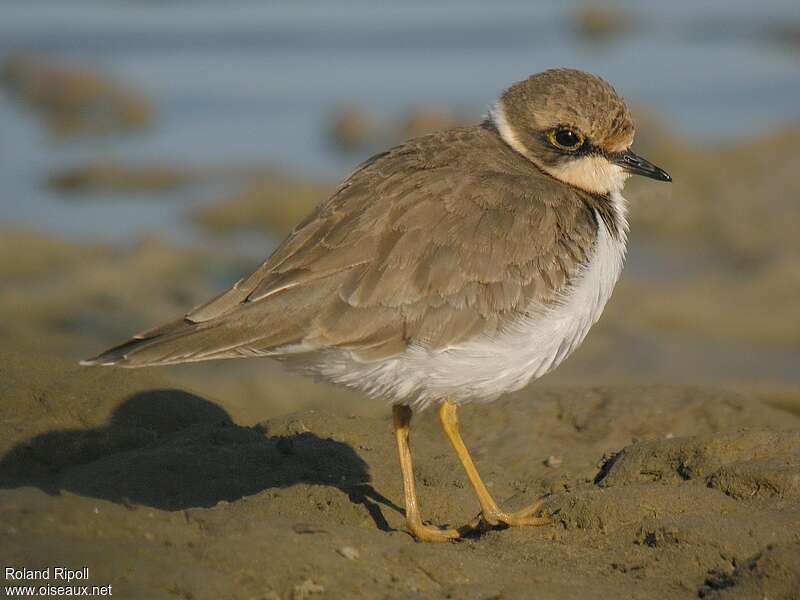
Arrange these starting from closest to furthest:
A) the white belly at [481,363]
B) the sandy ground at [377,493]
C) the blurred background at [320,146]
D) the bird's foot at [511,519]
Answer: the sandy ground at [377,493] < the white belly at [481,363] < the bird's foot at [511,519] < the blurred background at [320,146]

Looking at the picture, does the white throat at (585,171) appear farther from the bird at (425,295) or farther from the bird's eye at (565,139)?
the bird at (425,295)

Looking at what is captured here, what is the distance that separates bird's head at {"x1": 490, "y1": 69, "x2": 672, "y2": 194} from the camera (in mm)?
6906

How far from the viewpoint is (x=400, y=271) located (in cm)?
606

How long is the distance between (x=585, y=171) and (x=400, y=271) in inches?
56.3

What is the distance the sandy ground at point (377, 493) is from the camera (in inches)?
196

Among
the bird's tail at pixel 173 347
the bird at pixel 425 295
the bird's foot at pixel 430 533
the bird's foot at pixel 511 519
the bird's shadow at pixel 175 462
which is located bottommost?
the bird's shadow at pixel 175 462

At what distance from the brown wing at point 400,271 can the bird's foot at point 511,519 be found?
2.90 ft

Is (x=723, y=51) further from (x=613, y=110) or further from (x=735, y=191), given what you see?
(x=613, y=110)

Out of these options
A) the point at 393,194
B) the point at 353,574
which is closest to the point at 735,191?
the point at 393,194

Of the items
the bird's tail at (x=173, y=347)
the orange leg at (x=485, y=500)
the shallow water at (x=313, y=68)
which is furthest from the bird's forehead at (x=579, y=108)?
the shallow water at (x=313, y=68)

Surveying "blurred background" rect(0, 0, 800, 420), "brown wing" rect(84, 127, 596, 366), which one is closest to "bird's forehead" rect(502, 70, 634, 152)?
"brown wing" rect(84, 127, 596, 366)

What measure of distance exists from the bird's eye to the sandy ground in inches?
64.6

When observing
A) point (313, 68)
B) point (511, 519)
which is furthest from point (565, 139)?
point (313, 68)

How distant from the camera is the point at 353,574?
5051 millimetres
